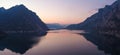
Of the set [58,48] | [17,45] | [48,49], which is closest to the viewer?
[48,49]

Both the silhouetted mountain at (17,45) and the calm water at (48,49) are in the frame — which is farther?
the silhouetted mountain at (17,45)

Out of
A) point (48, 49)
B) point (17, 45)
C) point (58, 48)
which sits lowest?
point (48, 49)

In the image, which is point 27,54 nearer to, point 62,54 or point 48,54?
point 48,54

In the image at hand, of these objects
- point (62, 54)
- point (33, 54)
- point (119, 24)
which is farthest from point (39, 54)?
point (119, 24)

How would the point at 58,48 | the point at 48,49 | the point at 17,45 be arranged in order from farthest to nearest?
1. the point at 17,45
2. the point at 58,48
3. the point at 48,49

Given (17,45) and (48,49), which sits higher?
(17,45)

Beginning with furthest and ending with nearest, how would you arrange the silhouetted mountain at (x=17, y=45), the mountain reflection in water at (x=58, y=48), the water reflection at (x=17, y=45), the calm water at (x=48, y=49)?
1. the water reflection at (x=17, y=45)
2. the silhouetted mountain at (x=17, y=45)
3. the mountain reflection in water at (x=58, y=48)
4. the calm water at (x=48, y=49)

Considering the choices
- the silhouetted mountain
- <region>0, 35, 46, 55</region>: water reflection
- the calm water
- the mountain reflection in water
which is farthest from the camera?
<region>0, 35, 46, 55</region>: water reflection

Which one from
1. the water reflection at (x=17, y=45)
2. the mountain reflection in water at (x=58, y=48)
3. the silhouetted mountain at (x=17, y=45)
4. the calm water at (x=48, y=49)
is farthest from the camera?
the water reflection at (x=17, y=45)

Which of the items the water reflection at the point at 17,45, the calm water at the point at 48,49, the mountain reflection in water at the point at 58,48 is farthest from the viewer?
the water reflection at the point at 17,45

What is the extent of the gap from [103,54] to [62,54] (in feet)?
45.2

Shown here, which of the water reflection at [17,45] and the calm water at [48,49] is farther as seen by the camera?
the water reflection at [17,45]

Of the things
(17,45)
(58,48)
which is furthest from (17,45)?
(58,48)

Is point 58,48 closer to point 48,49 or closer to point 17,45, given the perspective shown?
point 48,49
